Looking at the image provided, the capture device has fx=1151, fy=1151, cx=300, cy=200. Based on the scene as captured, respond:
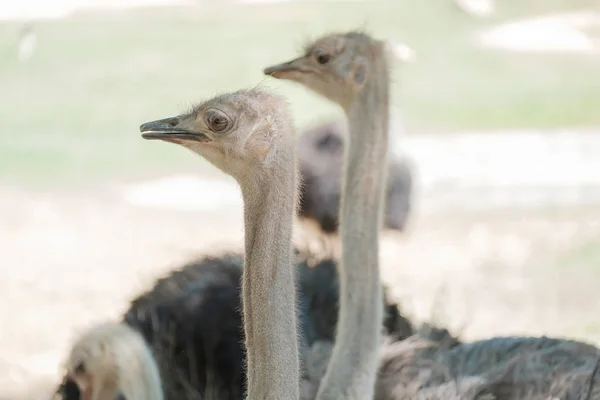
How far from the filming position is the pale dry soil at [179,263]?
484 centimetres

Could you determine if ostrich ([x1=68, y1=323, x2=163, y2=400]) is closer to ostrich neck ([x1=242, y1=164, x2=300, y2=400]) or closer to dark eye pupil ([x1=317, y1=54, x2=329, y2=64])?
dark eye pupil ([x1=317, y1=54, x2=329, y2=64])

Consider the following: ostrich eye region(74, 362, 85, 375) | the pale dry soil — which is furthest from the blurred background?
ostrich eye region(74, 362, 85, 375)

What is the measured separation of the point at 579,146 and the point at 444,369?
4.93m

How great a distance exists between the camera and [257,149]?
2.06 metres

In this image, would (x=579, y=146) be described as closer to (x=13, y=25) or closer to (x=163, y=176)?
(x=163, y=176)

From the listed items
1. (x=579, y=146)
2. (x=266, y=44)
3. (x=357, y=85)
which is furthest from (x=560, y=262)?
(x=266, y=44)

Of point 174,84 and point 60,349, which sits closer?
point 60,349

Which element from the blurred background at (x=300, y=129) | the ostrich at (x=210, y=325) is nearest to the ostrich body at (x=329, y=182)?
the blurred background at (x=300, y=129)

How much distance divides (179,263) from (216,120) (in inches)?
138

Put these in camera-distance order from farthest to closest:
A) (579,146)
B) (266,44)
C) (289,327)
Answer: (266,44) < (579,146) < (289,327)

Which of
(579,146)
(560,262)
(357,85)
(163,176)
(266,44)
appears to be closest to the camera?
(357,85)

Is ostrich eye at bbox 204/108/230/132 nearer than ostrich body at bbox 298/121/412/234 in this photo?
Yes

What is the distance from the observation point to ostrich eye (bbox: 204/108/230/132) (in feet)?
6.84

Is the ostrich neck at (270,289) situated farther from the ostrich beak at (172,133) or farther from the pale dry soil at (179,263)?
the pale dry soil at (179,263)
